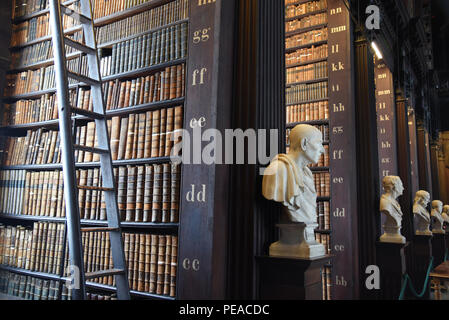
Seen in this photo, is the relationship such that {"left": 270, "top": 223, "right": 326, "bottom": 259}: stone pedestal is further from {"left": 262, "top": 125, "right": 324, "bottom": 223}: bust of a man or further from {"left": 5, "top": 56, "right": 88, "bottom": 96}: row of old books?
{"left": 5, "top": 56, "right": 88, "bottom": 96}: row of old books

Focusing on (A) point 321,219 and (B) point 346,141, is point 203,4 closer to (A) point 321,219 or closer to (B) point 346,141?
(B) point 346,141

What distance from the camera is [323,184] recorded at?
3.90 meters

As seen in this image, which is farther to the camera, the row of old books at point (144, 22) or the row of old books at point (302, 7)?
the row of old books at point (302, 7)

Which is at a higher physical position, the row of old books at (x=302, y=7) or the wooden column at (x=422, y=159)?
the row of old books at (x=302, y=7)

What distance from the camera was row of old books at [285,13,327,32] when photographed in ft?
13.8

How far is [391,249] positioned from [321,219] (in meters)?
A: 0.81

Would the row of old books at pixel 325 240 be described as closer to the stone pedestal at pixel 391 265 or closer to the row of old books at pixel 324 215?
the row of old books at pixel 324 215

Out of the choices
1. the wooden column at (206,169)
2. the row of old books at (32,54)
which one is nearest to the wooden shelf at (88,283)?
the wooden column at (206,169)

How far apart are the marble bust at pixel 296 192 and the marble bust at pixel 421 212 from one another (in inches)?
174

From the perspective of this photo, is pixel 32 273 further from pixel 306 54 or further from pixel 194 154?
pixel 306 54

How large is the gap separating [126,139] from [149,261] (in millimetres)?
883

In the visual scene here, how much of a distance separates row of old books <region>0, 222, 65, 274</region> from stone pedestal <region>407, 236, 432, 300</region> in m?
5.33

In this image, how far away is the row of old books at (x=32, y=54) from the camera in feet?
11.2

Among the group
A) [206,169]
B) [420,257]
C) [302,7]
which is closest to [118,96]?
[206,169]
